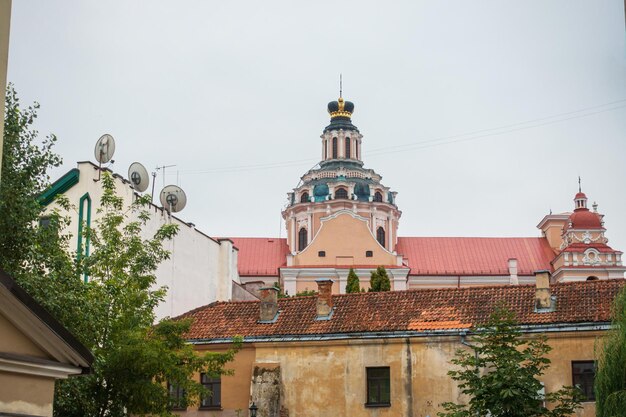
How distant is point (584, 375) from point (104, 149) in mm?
18819

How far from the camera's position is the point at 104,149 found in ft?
131

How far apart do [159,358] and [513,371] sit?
8.22 m

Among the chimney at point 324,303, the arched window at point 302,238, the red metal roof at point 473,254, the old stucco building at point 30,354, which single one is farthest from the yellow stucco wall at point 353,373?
the arched window at point 302,238

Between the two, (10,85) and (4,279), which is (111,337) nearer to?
(10,85)

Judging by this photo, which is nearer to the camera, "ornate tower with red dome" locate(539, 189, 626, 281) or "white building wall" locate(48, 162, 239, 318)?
"white building wall" locate(48, 162, 239, 318)

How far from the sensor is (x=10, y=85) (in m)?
22.6

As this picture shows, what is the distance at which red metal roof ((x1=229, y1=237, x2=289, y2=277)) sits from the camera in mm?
94625

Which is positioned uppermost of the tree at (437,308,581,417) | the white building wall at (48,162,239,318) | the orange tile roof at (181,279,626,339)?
the white building wall at (48,162,239,318)

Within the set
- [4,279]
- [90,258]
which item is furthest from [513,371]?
[4,279]

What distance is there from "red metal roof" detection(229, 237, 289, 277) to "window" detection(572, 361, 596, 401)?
63151 millimetres

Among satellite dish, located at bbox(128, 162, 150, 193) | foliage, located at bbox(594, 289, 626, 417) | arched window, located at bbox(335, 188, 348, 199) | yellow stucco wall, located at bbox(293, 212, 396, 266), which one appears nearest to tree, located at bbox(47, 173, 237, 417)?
foliage, located at bbox(594, 289, 626, 417)

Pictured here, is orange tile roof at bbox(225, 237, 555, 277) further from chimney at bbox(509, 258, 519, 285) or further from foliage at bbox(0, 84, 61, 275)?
foliage at bbox(0, 84, 61, 275)

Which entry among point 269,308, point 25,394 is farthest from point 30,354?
point 269,308

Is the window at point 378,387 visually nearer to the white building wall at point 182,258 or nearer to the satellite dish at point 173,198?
the white building wall at point 182,258
